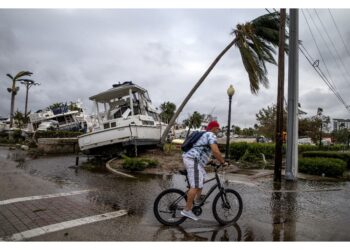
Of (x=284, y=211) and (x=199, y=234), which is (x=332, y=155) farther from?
(x=199, y=234)

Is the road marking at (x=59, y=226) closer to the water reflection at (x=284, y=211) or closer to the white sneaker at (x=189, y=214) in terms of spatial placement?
the white sneaker at (x=189, y=214)

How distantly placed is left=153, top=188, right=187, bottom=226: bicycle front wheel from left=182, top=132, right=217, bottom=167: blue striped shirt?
2.13 feet

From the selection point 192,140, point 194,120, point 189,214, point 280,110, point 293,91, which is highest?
point 293,91

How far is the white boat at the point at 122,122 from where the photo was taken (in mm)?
14136

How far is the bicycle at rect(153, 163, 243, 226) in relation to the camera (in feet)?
16.2

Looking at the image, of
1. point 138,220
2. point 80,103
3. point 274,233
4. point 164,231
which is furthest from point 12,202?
point 80,103

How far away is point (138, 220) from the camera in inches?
204

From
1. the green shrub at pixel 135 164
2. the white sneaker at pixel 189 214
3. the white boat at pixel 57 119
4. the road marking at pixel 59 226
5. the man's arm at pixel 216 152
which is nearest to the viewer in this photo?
the road marking at pixel 59 226

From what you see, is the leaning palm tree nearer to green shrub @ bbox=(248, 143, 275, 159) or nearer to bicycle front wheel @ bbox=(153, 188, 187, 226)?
green shrub @ bbox=(248, 143, 275, 159)

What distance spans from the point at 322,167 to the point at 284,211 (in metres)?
6.28

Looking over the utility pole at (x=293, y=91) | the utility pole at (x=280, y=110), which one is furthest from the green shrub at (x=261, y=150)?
the utility pole at (x=280, y=110)

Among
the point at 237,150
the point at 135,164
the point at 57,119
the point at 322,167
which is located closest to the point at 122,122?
the point at 135,164

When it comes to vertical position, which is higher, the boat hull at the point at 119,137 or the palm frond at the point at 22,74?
the palm frond at the point at 22,74

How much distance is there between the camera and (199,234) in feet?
14.8
